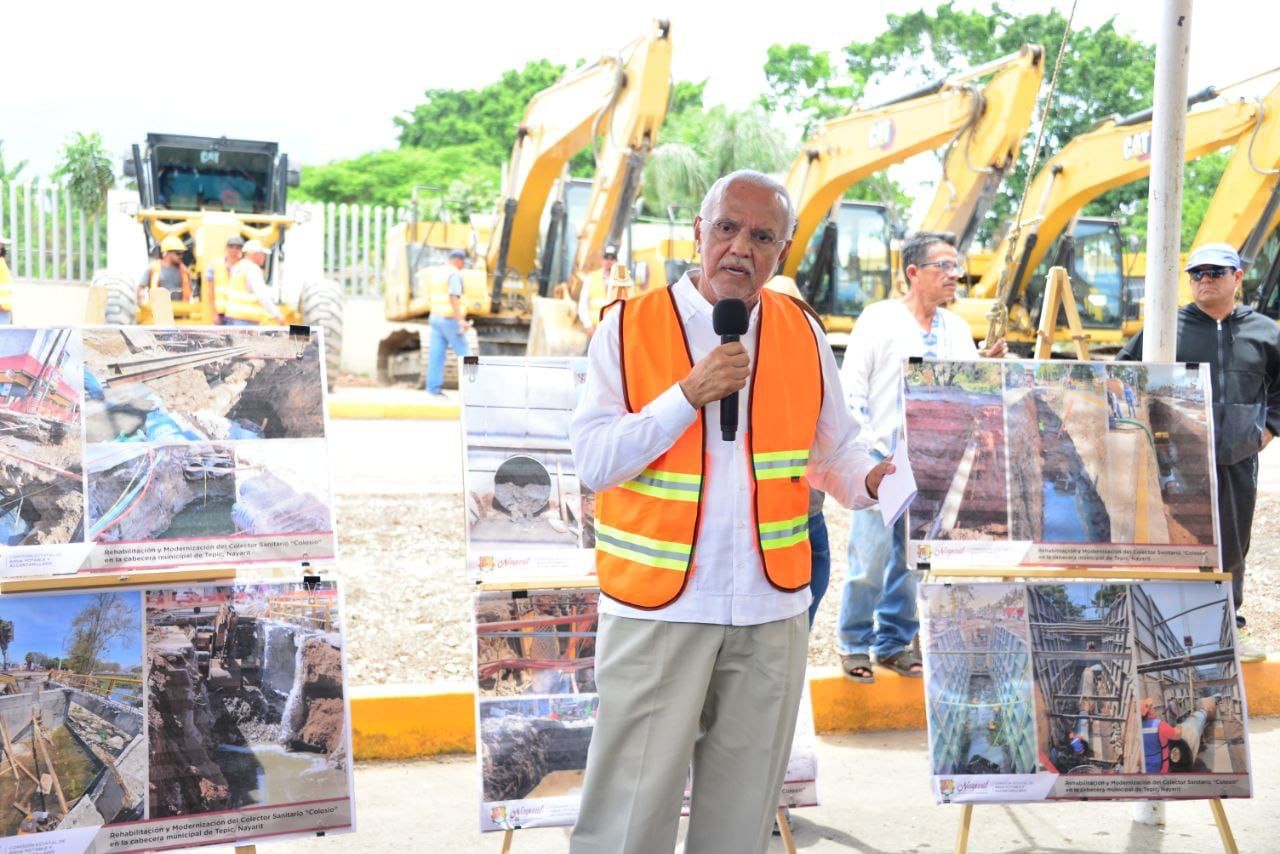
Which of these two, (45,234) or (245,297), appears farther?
(45,234)

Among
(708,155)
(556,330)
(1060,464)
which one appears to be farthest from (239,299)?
(708,155)

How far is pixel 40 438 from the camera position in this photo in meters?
3.73

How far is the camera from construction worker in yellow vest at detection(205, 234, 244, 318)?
15.8 m

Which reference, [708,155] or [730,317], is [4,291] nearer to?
[730,317]

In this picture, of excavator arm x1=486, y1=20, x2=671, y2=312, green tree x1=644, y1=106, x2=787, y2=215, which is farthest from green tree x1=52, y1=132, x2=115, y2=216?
green tree x1=644, y1=106, x2=787, y2=215

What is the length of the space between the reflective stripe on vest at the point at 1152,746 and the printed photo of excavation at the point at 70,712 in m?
2.96

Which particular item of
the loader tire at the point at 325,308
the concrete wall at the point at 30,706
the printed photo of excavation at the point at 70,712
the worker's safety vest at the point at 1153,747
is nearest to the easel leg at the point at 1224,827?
the worker's safety vest at the point at 1153,747

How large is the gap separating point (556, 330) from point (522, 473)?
532 inches

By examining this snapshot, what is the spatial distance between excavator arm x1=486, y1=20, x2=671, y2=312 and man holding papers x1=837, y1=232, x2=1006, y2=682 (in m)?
11.4

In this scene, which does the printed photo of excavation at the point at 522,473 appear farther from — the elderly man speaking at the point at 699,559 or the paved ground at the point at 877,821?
the elderly man speaking at the point at 699,559

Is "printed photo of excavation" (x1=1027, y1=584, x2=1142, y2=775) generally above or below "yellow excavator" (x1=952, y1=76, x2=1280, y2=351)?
below

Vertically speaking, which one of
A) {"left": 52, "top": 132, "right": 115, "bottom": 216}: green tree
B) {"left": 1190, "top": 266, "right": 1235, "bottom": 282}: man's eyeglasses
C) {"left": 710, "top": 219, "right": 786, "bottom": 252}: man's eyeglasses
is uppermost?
{"left": 52, "top": 132, "right": 115, "bottom": 216}: green tree

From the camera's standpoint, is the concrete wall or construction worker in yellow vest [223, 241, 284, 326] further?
construction worker in yellow vest [223, 241, 284, 326]

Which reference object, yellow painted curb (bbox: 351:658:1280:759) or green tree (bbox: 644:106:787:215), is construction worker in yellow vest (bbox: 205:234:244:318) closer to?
yellow painted curb (bbox: 351:658:1280:759)
